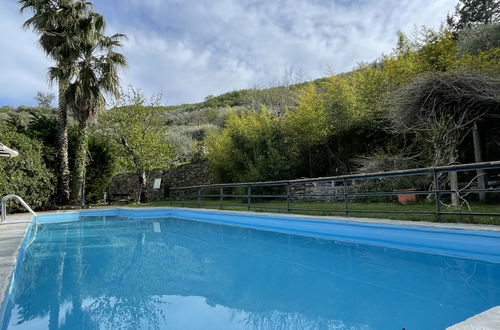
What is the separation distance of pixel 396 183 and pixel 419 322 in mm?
6222

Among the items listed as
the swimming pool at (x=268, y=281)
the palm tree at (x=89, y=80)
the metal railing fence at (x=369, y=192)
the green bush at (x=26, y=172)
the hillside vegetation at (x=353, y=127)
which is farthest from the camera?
the palm tree at (x=89, y=80)

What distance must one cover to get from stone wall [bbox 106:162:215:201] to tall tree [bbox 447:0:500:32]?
19477 millimetres

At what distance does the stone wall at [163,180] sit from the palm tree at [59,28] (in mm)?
5264

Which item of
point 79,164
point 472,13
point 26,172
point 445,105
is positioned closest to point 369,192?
point 445,105

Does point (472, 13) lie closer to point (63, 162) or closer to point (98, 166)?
point (98, 166)

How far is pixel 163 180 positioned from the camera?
563 inches

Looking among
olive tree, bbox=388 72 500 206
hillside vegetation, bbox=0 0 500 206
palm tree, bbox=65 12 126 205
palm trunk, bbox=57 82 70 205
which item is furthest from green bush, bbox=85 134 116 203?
olive tree, bbox=388 72 500 206

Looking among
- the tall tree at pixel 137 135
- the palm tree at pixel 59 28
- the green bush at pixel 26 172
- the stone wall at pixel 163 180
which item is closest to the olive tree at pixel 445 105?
the stone wall at pixel 163 180

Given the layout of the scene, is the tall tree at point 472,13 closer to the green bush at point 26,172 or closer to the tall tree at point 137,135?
the tall tree at point 137,135

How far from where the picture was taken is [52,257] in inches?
170

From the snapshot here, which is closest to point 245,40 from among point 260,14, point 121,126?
point 260,14

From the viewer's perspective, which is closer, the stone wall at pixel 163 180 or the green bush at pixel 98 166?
the green bush at pixel 98 166

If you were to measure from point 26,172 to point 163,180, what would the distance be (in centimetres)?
566

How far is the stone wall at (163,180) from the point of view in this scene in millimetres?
13453
